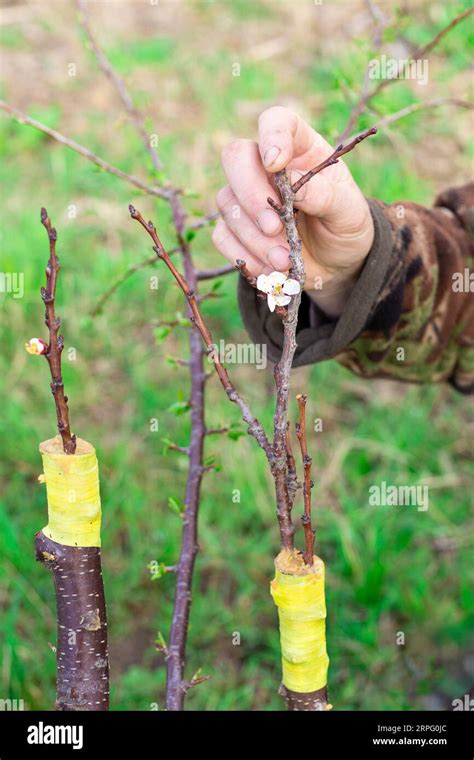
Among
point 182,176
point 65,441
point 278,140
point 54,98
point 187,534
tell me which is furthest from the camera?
point 54,98

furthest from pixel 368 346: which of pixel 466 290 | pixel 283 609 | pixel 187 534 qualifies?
pixel 283 609

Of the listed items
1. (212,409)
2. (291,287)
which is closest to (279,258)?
(291,287)

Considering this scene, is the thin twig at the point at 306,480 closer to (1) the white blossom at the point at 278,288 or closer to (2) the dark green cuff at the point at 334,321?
(1) the white blossom at the point at 278,288

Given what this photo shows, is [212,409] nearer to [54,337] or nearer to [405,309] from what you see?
[405,309]

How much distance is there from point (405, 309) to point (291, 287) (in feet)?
2.76

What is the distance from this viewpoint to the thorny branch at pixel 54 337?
3.43ft

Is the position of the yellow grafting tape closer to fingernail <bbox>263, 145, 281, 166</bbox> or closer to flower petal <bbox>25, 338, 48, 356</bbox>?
flower petal <bbox>25, 338, 48, 356</bbox>

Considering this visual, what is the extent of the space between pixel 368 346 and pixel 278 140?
735mm

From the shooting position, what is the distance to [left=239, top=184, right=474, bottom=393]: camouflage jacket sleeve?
5.49 feet

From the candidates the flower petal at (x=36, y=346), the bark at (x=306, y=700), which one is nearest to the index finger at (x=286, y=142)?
the flower petal at (x=36, y=346)

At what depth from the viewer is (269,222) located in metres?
1.30

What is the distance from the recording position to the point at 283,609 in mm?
1149

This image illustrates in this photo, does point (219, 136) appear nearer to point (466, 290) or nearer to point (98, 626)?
point (466, 290)

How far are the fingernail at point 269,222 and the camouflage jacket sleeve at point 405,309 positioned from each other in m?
0.39
